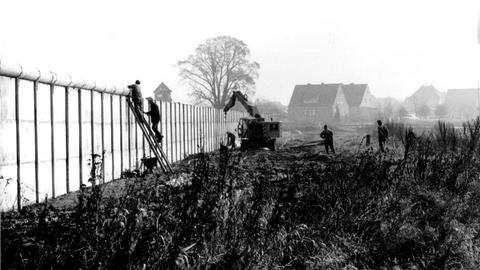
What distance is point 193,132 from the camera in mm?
22016

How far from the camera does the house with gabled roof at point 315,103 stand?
2972 inches

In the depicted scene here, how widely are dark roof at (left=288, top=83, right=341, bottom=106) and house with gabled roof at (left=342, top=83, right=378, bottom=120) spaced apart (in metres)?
8.53

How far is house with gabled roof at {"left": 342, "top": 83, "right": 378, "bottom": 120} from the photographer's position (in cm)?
8462

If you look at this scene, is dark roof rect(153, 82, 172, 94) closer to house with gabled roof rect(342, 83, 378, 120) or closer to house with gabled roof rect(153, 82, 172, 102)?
house with gabled roof rect(153, 82, 172, 102)

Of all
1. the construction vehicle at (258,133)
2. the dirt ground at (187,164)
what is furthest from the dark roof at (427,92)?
the construction vehicle at (258,133)

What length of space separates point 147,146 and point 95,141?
3.77 meters

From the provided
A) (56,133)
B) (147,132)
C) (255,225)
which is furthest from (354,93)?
(255,225)

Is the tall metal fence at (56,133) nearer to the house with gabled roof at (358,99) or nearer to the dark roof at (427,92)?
the house with gabled roof at (358,99)

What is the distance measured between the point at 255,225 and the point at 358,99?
275 feet

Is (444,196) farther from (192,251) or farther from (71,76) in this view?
(71,76)

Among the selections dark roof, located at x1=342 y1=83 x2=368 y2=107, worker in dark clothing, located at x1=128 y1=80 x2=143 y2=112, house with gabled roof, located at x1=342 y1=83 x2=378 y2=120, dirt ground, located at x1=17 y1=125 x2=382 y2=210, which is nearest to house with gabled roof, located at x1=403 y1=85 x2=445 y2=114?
house with gabled roof, located at x1=342 y1=83 x2=378 y2=120

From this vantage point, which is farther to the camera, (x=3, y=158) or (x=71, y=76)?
(x=71, y=76)

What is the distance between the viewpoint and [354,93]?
3477 inches

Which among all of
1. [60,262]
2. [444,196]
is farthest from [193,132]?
[60,262]
